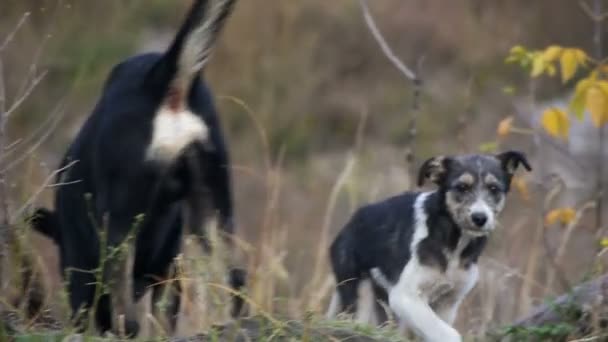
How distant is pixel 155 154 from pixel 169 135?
0.09 meters

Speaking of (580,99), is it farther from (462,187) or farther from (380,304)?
(380,304)

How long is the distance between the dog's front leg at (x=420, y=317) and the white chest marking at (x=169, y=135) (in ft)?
3.80

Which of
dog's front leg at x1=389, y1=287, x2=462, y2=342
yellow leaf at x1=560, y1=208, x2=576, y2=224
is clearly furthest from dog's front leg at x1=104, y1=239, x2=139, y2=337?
yellow leaf at x1=560, y1=208, x2=576, y2=224

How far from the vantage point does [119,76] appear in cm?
571

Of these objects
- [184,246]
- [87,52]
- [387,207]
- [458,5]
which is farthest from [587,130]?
[184,246]

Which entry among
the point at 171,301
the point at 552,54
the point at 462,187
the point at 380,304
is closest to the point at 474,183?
the point at 462,187

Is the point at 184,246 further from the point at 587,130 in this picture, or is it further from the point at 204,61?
the point at 587,130

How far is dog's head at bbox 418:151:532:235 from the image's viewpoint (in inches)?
225

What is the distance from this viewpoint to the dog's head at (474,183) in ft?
18.7

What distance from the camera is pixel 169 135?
5.36 m

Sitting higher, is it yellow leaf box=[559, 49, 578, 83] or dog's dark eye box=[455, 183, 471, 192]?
yellow leaf box=[559, 49, 578, 83]

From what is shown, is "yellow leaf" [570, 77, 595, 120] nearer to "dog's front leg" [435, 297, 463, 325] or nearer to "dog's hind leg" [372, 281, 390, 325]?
"dog's front leg" [435, 297, 463, 325]

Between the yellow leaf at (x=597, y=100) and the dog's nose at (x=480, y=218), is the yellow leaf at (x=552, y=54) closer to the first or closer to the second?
the yellow leaf at (x=597, y=100)

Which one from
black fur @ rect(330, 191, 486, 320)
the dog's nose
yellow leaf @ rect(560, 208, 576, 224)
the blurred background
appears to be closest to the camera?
the dog's nose
